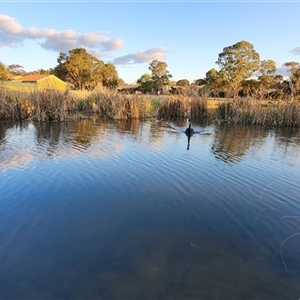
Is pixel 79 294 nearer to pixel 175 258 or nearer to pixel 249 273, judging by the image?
pixel 175 258

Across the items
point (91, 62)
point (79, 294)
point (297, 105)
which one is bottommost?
→ point (79, 294)

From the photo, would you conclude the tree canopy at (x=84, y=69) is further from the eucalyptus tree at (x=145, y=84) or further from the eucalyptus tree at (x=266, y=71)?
the eucalyptus tree at (x=266, y=71)

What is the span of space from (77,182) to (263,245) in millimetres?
3882

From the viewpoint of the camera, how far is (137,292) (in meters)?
2.64

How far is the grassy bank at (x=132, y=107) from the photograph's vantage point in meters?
15.3

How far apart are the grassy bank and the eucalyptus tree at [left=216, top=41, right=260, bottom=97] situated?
89.8ft

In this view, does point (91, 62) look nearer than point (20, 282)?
Result: No

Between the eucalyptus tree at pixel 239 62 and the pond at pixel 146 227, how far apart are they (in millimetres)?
41982

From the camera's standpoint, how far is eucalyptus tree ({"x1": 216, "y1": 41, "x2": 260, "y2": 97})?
149ft

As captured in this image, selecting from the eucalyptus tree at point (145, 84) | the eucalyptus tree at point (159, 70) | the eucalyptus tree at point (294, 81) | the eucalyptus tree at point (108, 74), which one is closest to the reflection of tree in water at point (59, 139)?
the eucalyptus tree at point (294, 81)

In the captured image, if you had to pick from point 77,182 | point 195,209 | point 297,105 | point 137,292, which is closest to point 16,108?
point 77,182

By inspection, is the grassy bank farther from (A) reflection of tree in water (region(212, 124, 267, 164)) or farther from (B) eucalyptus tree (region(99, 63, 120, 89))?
(B) eucalyptus tree (region(99, 63, 120, 89))

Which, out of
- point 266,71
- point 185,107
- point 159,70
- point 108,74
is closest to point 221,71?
point 266,71

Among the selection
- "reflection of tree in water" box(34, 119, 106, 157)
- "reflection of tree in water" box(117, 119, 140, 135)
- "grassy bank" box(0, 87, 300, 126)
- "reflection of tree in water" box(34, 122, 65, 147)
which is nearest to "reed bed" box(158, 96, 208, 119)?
"grassy bank" box(0, 87, 300, 126)
